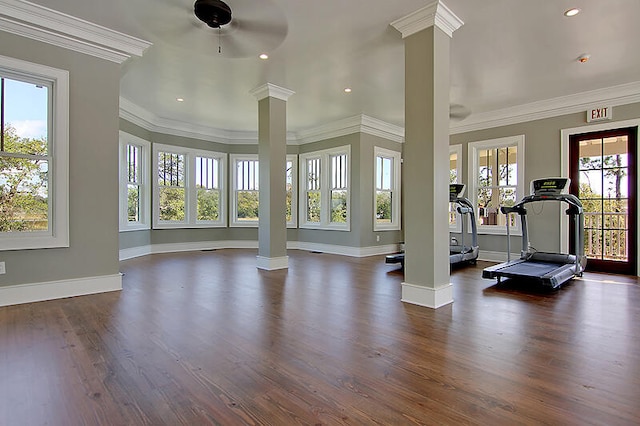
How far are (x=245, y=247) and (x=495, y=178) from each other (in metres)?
6.01

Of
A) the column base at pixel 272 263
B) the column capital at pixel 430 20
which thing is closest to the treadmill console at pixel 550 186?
the column capital at pixel 430 20

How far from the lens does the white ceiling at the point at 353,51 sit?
343 cm

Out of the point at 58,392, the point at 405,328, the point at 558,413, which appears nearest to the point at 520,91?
the point at 405,328

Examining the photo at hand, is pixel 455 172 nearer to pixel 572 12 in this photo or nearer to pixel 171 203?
pixel 572 12

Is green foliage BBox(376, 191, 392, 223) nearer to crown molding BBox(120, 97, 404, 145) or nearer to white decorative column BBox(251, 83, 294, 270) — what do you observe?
crown molding BBox(120, 97, 404, 145)

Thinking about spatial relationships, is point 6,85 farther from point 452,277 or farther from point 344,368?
point 452,277

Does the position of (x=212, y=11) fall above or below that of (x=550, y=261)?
above

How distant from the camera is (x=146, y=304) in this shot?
353 cm

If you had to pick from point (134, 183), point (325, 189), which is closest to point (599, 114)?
point (325, 189)

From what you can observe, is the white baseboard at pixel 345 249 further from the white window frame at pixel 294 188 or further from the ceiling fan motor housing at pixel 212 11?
the ceiling fan motor housing at pixel 212 11

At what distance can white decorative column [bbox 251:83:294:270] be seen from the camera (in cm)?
561

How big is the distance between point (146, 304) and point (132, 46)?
9.97 ft

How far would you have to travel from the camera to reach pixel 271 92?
555 centimetres

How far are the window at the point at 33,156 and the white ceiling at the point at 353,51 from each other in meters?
0.83
